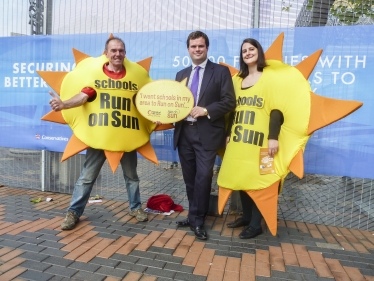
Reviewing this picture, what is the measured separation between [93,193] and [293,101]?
3.09 m

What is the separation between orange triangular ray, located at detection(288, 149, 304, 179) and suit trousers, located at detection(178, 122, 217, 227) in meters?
0.75

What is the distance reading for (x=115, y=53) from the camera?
3.36 m

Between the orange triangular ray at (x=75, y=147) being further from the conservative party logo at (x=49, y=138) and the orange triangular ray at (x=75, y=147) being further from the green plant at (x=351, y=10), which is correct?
the green plant at (x=351, y=10)

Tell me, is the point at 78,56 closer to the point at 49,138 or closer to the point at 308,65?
the point at 49,138

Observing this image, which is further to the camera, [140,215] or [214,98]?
[140,215]

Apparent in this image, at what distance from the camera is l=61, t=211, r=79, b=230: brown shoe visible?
3350 mm

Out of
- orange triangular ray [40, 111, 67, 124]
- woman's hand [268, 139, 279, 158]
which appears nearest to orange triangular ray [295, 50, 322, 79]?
woman's hand [268, 139, 279, 158]

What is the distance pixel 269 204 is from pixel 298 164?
0.48 metres

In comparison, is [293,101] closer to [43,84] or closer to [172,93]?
[172,93]

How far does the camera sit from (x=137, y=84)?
355cm

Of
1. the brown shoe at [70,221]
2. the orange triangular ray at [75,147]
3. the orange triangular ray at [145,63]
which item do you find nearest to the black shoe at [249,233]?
the brown shoe at [70,221]

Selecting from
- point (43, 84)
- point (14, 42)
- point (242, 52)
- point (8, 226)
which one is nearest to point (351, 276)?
point (242, 52)

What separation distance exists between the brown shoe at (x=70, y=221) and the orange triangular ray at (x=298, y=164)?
7.43ft

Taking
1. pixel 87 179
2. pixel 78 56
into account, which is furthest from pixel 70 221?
pixel 78 56
